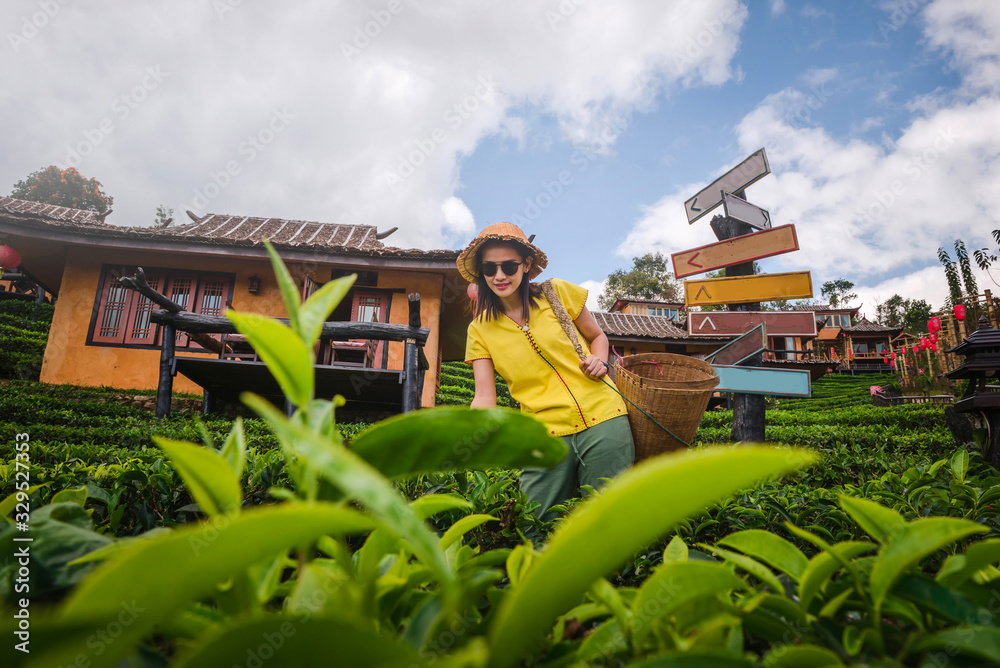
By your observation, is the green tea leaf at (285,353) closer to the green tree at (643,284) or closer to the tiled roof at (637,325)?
the tiled roof at (637,325)

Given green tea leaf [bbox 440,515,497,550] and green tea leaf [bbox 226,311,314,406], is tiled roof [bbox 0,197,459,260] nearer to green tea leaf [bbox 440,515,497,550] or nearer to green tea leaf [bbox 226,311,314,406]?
green tea leaf [bbox 440,515,497,550]

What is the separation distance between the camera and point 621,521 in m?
0.32

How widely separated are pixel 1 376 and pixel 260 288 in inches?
197

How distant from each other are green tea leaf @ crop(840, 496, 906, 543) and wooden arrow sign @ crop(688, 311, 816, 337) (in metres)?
3.89

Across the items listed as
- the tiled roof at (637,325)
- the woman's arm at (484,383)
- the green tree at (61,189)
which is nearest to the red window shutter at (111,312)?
the woman's arm at (484,383)

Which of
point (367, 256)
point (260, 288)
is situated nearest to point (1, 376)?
point (260, 288)

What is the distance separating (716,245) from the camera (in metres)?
4.59

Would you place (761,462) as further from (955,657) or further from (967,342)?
(967,342)

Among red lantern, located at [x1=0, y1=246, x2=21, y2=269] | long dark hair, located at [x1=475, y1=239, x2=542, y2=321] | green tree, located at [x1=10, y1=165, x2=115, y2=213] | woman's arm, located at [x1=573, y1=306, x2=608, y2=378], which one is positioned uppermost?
green tree, located at [x1=10, y1=165, x2=115, y2=213]

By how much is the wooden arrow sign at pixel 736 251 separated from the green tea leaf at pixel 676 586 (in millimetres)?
4487

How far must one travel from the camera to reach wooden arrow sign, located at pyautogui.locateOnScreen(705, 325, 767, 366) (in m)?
3.60

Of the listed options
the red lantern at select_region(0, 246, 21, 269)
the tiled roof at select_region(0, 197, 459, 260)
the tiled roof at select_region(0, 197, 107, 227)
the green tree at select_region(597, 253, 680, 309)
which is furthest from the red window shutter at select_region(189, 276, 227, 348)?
the green tree at select_region(597, 253, 680, 309)

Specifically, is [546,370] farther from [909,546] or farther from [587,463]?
[909,546]

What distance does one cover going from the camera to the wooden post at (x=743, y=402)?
461 cm
